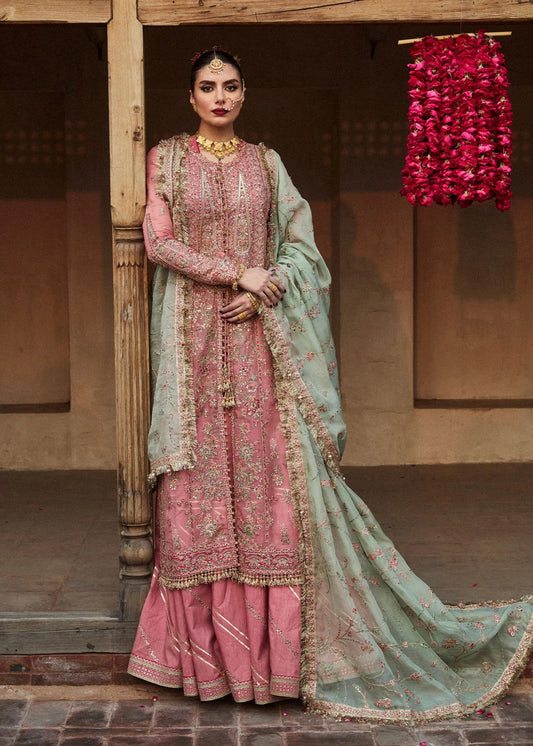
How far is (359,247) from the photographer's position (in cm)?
683

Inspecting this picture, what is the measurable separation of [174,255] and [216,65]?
0.67 meters

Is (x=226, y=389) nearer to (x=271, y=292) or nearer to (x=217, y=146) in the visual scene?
(x=271, y=292)

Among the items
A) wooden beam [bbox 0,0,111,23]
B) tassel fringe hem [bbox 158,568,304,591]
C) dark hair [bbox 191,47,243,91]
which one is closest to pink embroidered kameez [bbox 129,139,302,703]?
tassel fringe hem [bbox 158,568,304,591]

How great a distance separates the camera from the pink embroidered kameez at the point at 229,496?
4.11 meters

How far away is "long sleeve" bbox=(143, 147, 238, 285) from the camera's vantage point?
4.02 meters

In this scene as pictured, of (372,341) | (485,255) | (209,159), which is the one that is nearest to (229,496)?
(209,159)

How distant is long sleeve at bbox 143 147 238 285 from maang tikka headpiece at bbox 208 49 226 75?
1.53 ft

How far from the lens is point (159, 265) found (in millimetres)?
4164

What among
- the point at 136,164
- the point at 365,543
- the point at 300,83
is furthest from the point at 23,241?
the point at 365,543

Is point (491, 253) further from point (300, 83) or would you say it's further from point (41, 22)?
point (41, 22)

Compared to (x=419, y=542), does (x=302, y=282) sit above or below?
above

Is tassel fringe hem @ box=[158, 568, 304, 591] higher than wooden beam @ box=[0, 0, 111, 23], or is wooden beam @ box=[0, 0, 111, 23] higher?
wooden beam @ box=[0, 0, 111, 23]

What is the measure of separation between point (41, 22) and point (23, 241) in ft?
9.60

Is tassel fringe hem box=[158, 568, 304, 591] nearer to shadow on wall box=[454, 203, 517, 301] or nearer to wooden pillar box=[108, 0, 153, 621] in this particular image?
wooden pillar box=[108, 0, 153, 621]
